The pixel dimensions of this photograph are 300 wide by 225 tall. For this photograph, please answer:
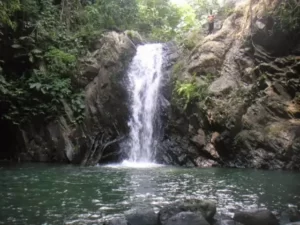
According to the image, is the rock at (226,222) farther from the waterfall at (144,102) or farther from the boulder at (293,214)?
the waterfall at (144,102)

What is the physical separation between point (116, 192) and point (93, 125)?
27.0 feet

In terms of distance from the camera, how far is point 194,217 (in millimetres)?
4977

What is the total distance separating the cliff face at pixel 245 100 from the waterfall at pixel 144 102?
89 cm

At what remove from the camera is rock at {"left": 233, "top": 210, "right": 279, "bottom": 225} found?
5.24m

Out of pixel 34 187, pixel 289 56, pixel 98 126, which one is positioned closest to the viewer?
pixel 34 187

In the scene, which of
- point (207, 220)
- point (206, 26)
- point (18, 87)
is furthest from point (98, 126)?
point (207, 220)

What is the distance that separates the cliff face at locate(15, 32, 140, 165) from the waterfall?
44 cm

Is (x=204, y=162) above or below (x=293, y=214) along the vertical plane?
above

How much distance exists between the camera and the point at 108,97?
16.5 meters

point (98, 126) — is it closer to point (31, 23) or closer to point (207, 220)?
point (31, 23)

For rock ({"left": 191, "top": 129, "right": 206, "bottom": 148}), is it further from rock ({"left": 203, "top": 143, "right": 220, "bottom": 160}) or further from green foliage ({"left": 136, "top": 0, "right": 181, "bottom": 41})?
green foliage ({"left": 136, "top": 0, "right": 181, "bottom": 41})

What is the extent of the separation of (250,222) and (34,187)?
5.28m

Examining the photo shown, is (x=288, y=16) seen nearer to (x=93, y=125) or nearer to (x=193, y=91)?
(x=193, y=91)

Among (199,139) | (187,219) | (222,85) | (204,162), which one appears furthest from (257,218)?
(222,85)
